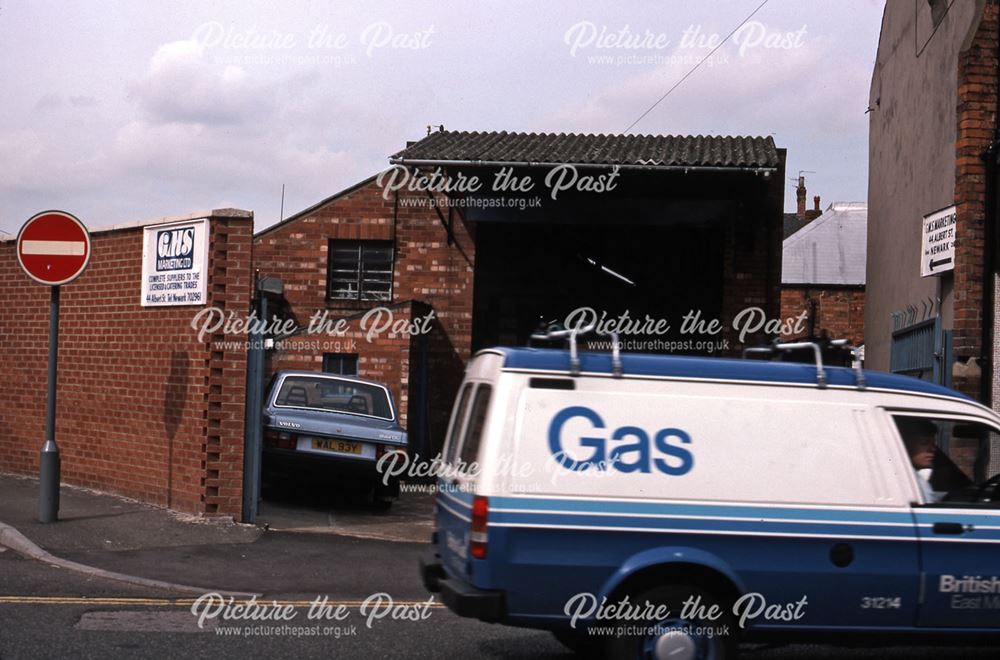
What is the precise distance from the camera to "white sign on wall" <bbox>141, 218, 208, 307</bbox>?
12.0 m

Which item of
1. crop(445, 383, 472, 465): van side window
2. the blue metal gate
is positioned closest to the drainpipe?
the blue metal gate

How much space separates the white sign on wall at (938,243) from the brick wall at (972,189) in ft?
0.86

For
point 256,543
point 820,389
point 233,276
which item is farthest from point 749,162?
point 820,389

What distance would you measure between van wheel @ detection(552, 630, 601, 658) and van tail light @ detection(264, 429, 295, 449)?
6.81 m

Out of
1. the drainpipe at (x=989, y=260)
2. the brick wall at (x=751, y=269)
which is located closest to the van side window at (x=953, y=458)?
the drainpipe at (x=989, y=260)

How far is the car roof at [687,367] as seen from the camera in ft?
19.5

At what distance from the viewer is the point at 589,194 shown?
19219 mm

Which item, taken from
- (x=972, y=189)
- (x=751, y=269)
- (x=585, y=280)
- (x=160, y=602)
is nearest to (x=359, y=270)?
(x=585, y=280)

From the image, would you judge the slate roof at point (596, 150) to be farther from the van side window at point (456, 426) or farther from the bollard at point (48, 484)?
the van side window at point (456, 426)

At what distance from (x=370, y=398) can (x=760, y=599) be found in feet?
31.2

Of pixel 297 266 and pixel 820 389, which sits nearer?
pixel 820 389

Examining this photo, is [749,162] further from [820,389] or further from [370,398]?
[820,389]

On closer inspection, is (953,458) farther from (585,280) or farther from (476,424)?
(585,280)

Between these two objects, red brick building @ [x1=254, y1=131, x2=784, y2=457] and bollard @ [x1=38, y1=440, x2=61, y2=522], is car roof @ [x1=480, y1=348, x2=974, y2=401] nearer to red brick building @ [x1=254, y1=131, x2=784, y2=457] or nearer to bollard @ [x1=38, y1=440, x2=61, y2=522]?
bollard @ [x1=38, y1=440, x2=61, y2=522]
